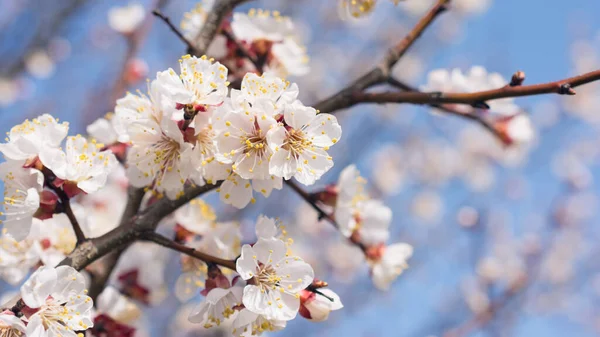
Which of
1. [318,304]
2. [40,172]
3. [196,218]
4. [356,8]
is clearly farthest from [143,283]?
[356,8]

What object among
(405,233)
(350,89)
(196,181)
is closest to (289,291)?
(196,181)

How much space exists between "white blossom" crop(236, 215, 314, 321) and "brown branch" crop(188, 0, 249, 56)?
821 millimetres

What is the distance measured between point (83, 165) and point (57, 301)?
1.28 ft

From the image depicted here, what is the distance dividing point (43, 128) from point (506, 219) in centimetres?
856

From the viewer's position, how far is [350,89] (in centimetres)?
173

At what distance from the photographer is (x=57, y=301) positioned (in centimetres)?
125

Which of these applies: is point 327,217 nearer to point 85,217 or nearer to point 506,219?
point 85,217

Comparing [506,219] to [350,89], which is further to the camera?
[506,219]

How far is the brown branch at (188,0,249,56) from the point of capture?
73.0 inches

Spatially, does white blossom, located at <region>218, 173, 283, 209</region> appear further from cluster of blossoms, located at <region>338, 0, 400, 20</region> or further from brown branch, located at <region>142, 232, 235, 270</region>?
cluster of blossoms, located at <region>338, 0, 400, 20</region>

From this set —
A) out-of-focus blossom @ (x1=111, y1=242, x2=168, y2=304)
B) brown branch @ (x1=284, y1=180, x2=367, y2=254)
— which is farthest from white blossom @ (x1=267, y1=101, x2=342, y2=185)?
out-of-focus blossom @ (x1=111, y1=242, x2=168, y2=304)

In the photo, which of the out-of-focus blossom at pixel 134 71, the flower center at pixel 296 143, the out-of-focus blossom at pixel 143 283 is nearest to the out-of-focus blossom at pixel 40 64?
the out-of-focus blossom at pixel 134 71

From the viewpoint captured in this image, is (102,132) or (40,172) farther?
(102,132)

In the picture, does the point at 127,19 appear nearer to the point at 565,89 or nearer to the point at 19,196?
the point at 19,196
